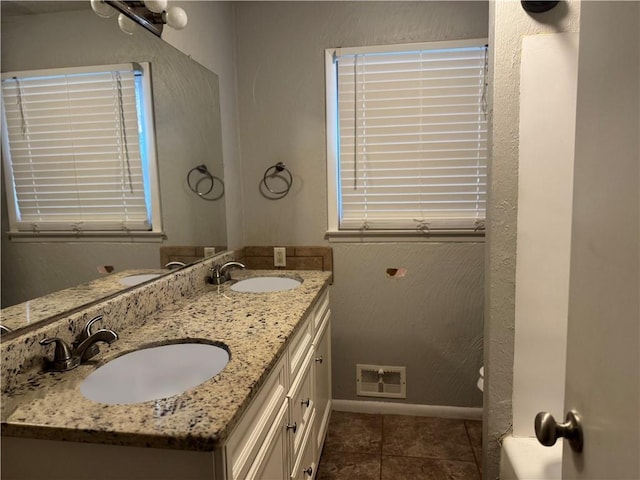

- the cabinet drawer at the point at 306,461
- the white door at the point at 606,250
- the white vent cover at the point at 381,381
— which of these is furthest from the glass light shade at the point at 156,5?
the white vent cover at the point at 381,381

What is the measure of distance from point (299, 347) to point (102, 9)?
1304 mm

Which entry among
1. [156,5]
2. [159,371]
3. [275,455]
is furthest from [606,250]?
[156,5]

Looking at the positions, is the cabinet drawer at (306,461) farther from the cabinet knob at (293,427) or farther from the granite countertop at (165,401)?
the granite countertop at (165,401)

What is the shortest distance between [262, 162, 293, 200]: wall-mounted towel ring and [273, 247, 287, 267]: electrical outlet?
1.00 feet

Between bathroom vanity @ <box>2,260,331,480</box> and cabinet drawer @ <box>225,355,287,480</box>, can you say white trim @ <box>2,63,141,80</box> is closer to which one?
bathroom vanity @ <box>2,260,331,480</box>

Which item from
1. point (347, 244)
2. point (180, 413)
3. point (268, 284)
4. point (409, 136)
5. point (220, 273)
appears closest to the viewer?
point (180, 413)

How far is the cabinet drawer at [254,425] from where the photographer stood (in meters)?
0.92

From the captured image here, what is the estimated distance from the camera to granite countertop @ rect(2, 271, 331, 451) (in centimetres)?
81

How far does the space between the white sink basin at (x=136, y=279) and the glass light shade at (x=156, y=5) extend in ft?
3.19

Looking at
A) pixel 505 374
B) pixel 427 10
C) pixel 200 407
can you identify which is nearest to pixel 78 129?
pixel 200 407

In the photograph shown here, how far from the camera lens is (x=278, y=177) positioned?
2506 millimetres

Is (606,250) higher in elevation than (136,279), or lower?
higher

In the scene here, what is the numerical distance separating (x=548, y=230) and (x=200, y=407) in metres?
1.20

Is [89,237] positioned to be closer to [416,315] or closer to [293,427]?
[293,427]
